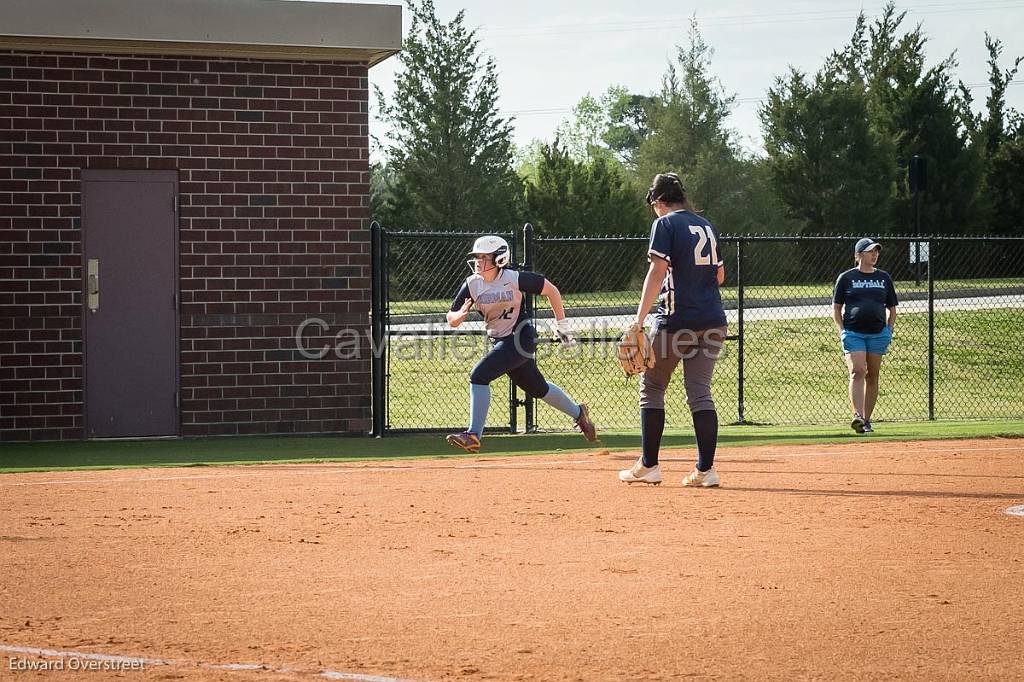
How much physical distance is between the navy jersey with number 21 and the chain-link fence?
4.96 m

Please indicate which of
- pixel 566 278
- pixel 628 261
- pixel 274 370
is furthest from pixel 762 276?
pixel 274 370

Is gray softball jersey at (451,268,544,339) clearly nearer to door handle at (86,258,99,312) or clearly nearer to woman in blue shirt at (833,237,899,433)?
woman in blue shirt at (833,237,899,433)

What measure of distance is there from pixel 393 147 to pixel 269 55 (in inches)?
1332

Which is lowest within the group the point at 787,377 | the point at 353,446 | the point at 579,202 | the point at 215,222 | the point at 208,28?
the point at 353,446

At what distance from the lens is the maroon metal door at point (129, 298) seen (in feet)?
45.5

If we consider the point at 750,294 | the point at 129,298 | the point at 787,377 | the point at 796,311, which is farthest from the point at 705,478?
the point at 750,294

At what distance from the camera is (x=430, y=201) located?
45.5m

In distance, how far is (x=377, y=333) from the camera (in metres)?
14.5

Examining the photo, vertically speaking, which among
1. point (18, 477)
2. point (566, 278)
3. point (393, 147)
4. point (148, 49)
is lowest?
point (18, 477)

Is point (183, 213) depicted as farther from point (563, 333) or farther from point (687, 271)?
point (687, 271)

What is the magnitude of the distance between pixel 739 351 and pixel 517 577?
374 inches

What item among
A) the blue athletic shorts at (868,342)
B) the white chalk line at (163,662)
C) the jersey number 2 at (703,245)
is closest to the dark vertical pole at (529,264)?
the blue athletic shorts at (868,342)

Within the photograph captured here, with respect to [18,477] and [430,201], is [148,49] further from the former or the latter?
[430,201]

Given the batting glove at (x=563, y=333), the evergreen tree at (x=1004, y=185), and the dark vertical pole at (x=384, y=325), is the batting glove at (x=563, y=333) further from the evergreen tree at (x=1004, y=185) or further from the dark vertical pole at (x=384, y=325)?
the evergreen tree at (x=1004, y=185)
